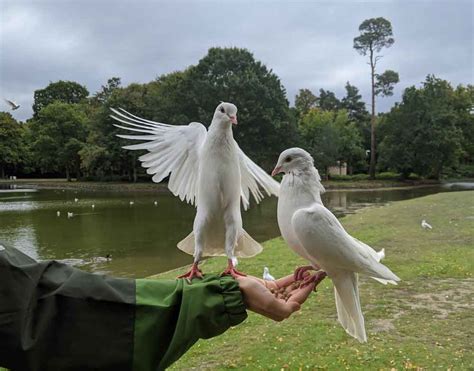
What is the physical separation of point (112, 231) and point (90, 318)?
19.2 meters

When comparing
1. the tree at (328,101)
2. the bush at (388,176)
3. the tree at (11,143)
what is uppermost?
the tree at (328,101)

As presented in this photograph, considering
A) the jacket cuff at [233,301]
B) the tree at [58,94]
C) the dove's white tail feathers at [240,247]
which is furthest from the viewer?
the tree at [58,94]

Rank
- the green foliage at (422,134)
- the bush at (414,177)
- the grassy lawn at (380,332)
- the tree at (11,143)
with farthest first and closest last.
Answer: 1. the tree at (11,143)
2. the bush at (414,177)
3. the green foliage at (422,134)
4. the grassy lawn at (380,332)

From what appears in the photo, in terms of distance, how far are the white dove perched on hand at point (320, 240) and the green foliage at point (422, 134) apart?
4740 cm

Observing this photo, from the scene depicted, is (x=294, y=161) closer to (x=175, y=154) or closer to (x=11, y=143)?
(x=175, y=154)

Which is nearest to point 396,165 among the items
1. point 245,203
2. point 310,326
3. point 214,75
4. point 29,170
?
point 214,75

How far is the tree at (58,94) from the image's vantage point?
66.1 meters

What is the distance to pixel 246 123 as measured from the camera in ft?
111

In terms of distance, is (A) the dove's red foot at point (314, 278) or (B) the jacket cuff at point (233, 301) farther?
(A) the dove's red foot at point (314, 278)

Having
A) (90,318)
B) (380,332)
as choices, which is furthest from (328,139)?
(90,318)

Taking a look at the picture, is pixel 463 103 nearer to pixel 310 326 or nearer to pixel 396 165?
pixel 396 165

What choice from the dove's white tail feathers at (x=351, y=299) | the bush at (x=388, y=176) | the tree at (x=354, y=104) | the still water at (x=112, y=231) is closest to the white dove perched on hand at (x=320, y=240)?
the dove's white tail feathers at (x=351, y=299)

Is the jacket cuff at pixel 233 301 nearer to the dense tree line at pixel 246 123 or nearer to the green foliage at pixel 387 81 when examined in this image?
the dense tree line at pixel 246 123

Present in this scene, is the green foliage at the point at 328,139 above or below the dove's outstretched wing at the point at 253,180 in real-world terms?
above
